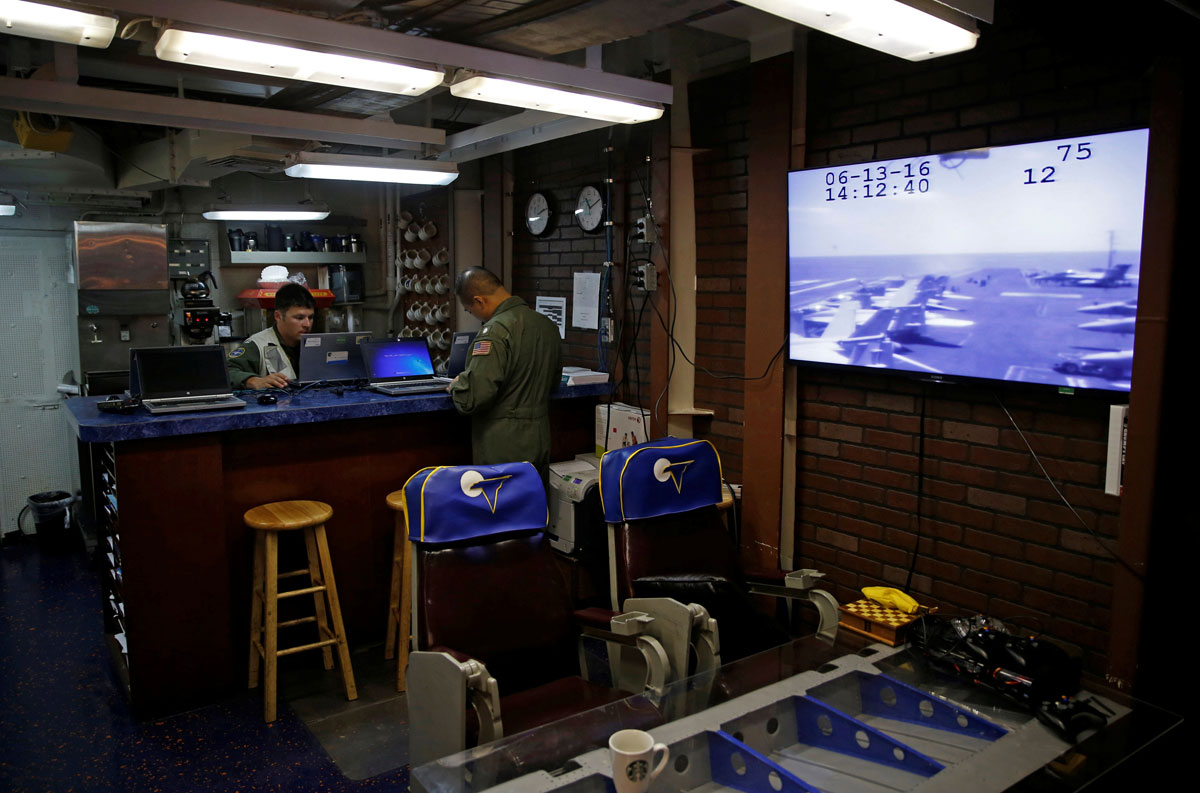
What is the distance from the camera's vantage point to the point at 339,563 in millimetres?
3867

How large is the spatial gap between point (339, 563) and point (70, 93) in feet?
7.28

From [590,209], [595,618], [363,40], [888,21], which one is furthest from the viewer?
[590,209]

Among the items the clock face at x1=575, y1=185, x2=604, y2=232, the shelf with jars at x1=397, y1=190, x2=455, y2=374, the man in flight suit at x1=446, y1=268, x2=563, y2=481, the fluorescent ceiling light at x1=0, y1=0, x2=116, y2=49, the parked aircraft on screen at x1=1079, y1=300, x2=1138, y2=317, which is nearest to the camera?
the fluorescent ceiling light at x1=0, y1=0, x2=116, y2=49

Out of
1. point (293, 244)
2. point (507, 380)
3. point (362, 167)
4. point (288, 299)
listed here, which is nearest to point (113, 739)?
point (507, 380)

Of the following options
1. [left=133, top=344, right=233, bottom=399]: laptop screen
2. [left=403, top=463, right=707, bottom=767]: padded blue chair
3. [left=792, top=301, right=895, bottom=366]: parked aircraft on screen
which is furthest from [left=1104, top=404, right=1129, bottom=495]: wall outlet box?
[left=133, top=344, right=233, bottom=399]: laptop screen

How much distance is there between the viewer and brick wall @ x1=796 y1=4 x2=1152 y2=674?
289 centimetres

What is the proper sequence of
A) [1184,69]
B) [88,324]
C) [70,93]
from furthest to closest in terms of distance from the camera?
[88,324]
[70,93]
[1184,69]

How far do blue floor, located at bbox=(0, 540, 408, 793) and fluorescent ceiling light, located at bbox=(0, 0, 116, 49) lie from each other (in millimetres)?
2360

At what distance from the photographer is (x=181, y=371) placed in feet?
11.5

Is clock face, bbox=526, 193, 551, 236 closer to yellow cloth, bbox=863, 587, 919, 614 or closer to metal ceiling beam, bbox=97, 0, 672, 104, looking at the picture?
metal ceiling beam, bbox=97, 0, 672, 104

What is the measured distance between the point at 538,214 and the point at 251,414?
2.66 m

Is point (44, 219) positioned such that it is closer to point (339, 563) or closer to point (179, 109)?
point (179, 109)

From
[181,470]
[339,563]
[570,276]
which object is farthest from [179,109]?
[570,276]

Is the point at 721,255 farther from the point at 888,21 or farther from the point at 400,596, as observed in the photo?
the point at 400,596
